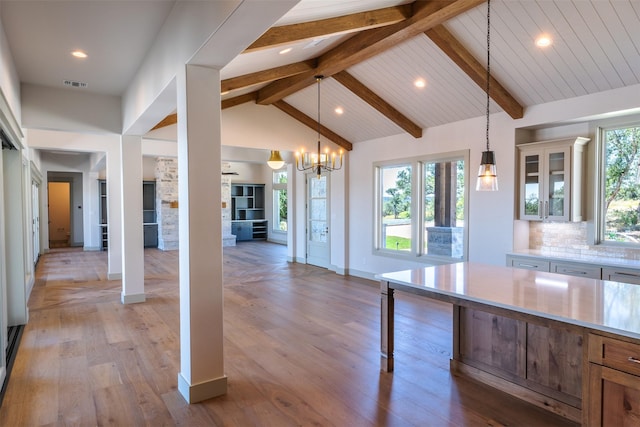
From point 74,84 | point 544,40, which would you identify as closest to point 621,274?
point 544,40

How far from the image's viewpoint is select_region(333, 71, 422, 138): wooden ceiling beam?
233 inches

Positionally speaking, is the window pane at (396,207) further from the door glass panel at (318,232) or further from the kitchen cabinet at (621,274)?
the kitchen cabinet at (621,274)

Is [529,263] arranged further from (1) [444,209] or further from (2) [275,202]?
(2) [275,202]

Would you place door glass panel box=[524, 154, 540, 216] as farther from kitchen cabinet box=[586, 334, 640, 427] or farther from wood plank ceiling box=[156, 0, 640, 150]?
kitchen cabinet box=[586, 334, 640, 427]

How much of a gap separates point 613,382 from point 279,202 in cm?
1316

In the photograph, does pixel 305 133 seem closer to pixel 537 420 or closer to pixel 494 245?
pixel 494 245

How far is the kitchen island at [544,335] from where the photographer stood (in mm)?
1931

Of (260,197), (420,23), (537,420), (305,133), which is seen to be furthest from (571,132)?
(260,197)

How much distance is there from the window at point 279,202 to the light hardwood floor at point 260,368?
26.7 feet

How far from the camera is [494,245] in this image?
5.50 m

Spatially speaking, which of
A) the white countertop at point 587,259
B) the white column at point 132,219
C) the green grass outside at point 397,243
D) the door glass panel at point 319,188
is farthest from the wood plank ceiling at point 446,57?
the door glass panel at point 319,188

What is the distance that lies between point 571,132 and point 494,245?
69.4 inches

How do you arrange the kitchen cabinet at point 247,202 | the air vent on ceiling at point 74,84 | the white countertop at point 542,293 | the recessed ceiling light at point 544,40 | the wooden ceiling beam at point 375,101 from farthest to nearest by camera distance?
the kitchen cabinet at point 247,202 → the wooden ceiling beam at point 375,101 → the air vent on ceiling at point 74,84 → the recessed ceiling light at point 544,40 → the white countertop at point 542,293

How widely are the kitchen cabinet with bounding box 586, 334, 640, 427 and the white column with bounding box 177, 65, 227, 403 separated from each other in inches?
93.8
